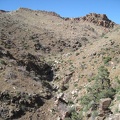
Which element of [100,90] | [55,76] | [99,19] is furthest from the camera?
[99,19]

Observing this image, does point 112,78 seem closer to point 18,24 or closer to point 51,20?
point 18,24

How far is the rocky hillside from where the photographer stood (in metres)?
24.6

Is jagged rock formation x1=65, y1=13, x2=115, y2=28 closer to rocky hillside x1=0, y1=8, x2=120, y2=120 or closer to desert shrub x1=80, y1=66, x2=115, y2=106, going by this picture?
rocky hillside x1=0, y1=8, x2=120, y2=120

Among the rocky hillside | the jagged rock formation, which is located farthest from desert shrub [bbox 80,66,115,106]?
the jagged rock formation

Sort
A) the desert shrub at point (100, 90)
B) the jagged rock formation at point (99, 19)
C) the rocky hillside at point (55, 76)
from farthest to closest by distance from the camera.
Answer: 1. the jagged rock formation at point (99, 19)
2. the desert shrub at point (100, 90)
3. the rocky hillside at point (55, 76)

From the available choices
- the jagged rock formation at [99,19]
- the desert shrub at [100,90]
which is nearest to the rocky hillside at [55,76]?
the desert shrub at [100,90]

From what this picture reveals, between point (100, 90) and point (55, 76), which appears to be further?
point (55, 76)

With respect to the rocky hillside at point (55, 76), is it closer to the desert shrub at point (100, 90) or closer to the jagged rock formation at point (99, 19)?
the desert shrub at point (100, 90)

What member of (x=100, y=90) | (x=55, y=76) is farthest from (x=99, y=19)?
(x=100, y=90)

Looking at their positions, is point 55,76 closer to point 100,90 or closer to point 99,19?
point 100,90

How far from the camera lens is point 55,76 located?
35344 mm

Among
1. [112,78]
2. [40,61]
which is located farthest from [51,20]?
[112,78]

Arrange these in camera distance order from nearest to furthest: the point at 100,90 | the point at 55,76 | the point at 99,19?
the point at 100,90, the point at 55,76, the point at 99,19

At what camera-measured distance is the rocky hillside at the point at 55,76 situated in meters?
24.6
